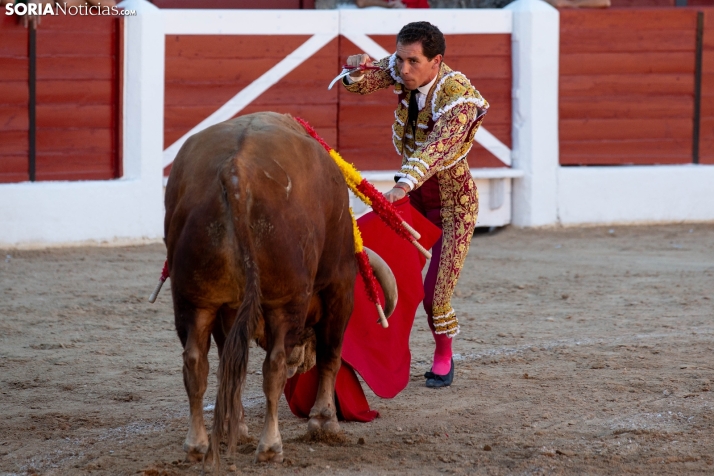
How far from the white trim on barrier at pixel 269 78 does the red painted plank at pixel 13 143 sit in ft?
3.29

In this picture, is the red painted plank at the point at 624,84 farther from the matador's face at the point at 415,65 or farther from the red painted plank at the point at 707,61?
the matador's face at the point at 415,65

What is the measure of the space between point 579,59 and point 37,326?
4.54 m

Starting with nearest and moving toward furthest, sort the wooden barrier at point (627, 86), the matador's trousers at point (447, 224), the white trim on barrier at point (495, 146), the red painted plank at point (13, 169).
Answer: the matador's trousers at point (447, 224) < the red painted plank at point (13, 169) < the white trim on barrier at point (495, 146) < the wooden barrier at point (627, 86)

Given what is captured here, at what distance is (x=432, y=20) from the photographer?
23.7ft

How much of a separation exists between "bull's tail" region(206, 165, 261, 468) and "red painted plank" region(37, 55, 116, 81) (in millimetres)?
4445

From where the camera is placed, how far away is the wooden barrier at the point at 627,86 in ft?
24.8

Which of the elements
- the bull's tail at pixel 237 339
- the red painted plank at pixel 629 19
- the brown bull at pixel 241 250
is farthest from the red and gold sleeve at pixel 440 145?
the red painted plank at pixel 629 19

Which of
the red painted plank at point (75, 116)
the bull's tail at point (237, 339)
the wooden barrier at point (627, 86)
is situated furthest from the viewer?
the wooden barrier at point (627, 86)

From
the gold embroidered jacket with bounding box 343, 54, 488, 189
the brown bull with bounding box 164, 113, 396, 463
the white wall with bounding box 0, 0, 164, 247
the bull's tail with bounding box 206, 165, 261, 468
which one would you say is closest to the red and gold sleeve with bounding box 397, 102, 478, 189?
the gold embroidered jacket with bounding box 343, 54, 488, 189

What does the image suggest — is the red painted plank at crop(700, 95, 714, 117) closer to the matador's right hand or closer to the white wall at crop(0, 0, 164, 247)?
the white wall at crop(0, 0, 164, 247)

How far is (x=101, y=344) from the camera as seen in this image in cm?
Answer: 438

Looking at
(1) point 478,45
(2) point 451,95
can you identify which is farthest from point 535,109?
(2) point 451,95

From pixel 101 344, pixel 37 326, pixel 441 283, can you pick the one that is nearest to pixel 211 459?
pixel 441 283

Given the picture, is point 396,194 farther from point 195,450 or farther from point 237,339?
point 195,450
